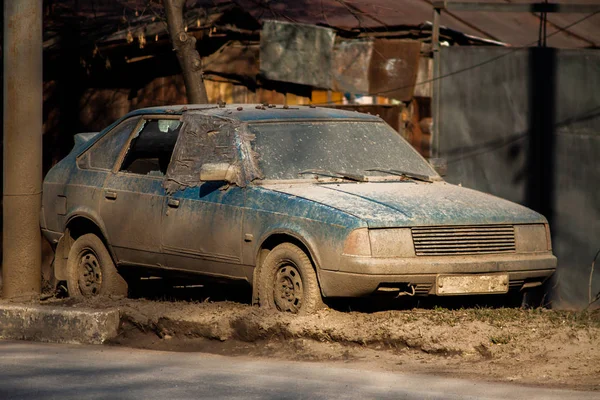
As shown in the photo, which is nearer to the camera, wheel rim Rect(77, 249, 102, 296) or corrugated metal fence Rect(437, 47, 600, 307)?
wheel rim Rect(77, 249, 102, 296)

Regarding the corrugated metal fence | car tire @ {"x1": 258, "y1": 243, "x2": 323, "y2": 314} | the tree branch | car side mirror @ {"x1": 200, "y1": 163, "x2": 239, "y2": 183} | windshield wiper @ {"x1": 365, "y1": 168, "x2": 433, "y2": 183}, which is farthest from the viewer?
the tree branch

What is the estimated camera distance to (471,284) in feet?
25.7

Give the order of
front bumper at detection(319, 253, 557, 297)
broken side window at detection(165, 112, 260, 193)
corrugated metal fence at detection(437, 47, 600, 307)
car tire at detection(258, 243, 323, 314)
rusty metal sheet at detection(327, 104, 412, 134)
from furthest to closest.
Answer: rusty metal sheet at detection(327, 104, 412, 134), corrugated metal fence at detection(437, 47, 600, 307), broken side window at detection(165, 112, 260, 193), car tire at detection(258, 243, 323, 314), front bumper at detection(319, 253, 557, 297)

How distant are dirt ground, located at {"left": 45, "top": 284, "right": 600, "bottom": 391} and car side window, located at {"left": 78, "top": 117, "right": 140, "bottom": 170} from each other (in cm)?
178

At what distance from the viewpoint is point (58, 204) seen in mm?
10055

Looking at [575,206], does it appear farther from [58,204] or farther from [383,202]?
[58,204]

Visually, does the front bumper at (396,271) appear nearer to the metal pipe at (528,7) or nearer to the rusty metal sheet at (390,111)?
the metal pipe at (528,7)

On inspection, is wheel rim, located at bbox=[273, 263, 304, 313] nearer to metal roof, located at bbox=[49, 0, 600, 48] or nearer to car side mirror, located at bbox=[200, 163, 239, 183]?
car side mirror, located at bbox=[200, 163, 239, 183]

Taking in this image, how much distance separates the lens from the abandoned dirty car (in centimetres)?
775

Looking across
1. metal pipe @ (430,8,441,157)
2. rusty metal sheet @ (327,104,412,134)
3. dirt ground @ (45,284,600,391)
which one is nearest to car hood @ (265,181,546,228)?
dirt ground @ (45,284,600,391)

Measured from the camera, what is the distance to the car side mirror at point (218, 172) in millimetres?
8461

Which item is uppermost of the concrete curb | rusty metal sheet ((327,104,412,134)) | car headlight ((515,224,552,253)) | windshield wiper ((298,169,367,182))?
rusty metal sheet ((327,104,412,134))

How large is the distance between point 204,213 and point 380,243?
1.63 metres

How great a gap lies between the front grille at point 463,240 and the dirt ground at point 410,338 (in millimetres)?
414
